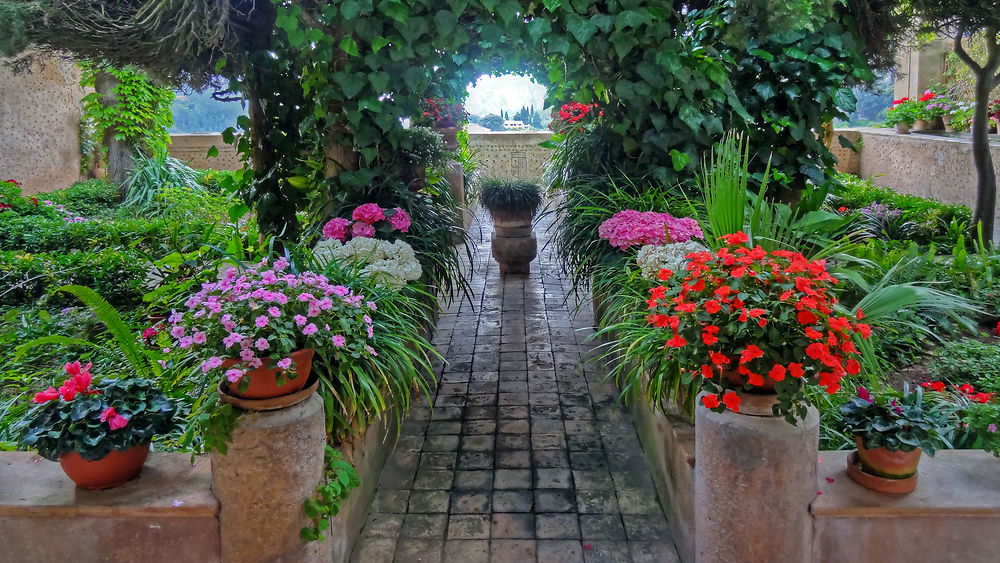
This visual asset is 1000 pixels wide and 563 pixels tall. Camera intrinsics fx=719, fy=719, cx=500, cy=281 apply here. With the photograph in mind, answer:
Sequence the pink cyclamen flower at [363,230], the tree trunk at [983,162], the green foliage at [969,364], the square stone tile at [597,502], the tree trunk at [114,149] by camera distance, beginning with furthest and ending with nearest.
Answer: the tree trunk at [114,149], the tree trunk at [983,162], the pink cyclamen flower at [363,230], the green foliage at [969,364], the square stone tile at [597,502]

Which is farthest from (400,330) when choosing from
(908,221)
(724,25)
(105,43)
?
(908,221)

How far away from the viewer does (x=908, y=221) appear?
5.89m

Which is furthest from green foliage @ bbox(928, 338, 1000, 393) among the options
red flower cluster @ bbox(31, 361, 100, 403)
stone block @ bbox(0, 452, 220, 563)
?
red flower cluster @ bbox(31, 361, 100, 403)

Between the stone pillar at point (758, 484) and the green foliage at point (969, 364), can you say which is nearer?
the stone pillar at point (758, 484)

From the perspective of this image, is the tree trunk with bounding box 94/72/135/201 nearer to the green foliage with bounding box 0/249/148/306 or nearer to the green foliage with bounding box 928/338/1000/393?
the green foliage with bounding box 0/249/148/306

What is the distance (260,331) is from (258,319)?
57 mm

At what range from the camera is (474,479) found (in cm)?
293

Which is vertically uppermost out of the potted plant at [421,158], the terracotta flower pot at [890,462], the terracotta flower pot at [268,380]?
the potted plant at [421,158]

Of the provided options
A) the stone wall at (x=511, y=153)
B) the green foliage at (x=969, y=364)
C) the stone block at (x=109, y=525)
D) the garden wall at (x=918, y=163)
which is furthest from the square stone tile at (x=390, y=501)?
the stone wall at (x=511, y=153)

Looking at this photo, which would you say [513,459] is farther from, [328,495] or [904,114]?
[904,114]

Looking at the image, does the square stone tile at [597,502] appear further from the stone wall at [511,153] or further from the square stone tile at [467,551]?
the stone wall at [511,153]

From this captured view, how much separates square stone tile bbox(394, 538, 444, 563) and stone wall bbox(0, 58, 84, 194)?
9121mm

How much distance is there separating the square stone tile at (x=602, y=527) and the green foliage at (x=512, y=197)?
360 centimetres

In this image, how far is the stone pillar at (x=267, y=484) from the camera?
197 centimetres
